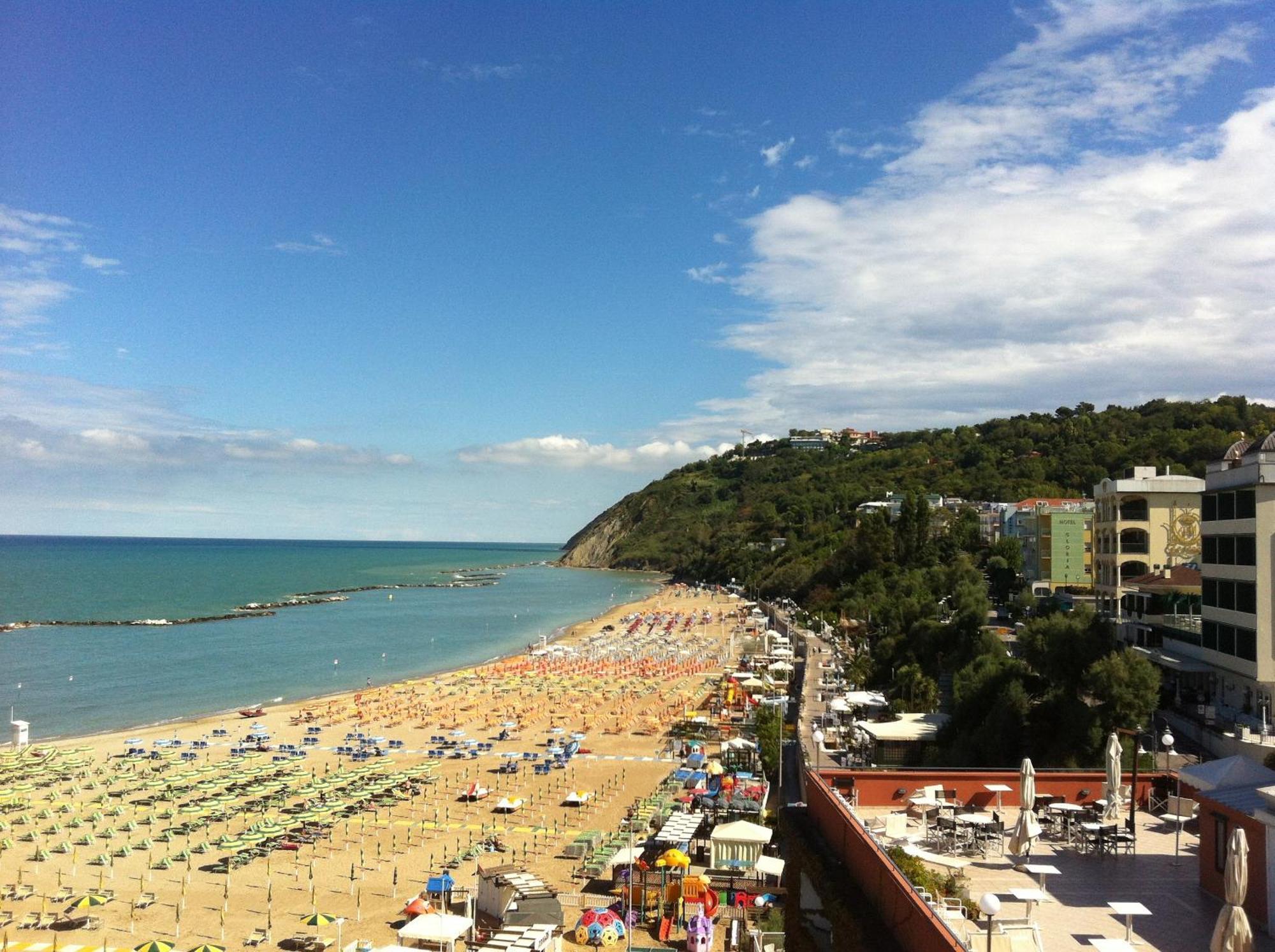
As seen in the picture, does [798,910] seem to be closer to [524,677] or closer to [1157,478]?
[1157,478]

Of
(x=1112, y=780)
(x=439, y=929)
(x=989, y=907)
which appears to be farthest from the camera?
(x=439, y=929)

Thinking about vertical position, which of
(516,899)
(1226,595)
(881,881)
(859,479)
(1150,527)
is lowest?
(516,899)

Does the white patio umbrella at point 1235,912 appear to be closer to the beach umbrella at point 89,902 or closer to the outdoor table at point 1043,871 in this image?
the outdoor table at point 1043,871

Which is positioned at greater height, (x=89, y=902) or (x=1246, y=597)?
(x=1246, y=597)

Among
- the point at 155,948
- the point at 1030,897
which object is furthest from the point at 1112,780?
the point at 155,948

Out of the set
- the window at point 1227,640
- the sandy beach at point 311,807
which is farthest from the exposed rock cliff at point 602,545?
the window at point 1227,640

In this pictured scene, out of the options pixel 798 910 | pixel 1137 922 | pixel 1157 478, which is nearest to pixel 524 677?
pixel 1157 478

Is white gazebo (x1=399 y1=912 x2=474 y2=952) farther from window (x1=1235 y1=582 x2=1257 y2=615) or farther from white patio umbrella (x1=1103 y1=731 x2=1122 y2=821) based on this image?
window (x1=1235 y1=582 x2=1257 y2=615)

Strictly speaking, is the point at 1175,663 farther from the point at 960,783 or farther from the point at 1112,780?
the point at 1112,780

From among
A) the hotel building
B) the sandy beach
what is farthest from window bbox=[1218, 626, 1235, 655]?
the sandy beach
